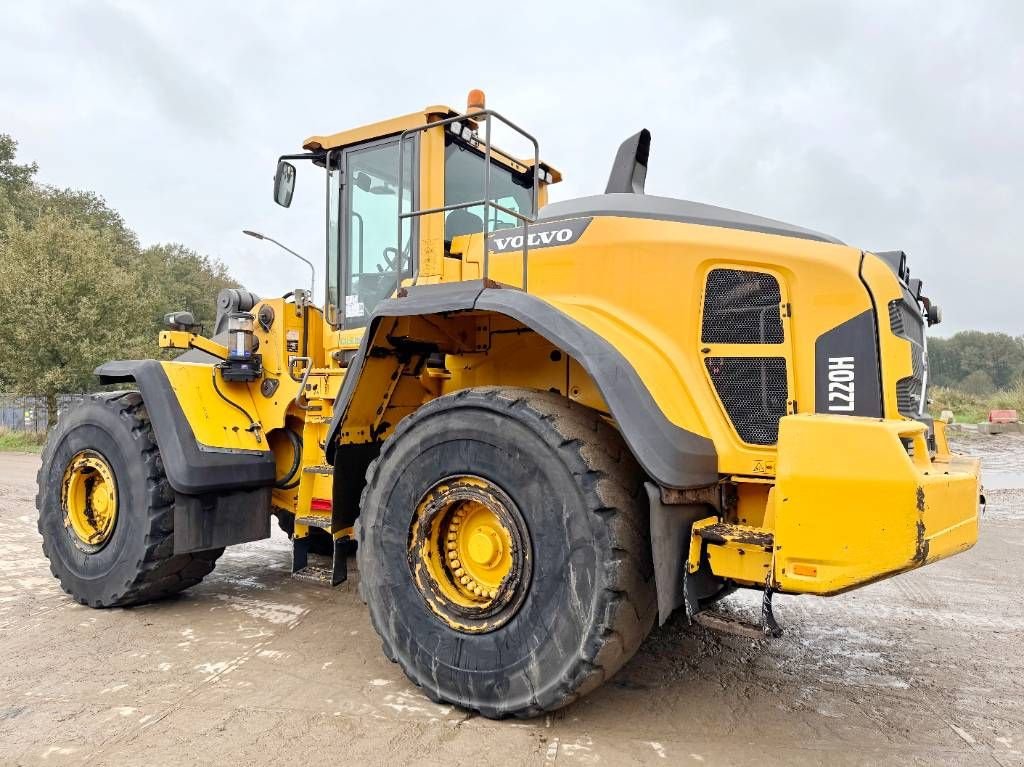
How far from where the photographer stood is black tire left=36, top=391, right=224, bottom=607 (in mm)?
4434

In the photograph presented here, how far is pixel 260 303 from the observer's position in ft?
16.8

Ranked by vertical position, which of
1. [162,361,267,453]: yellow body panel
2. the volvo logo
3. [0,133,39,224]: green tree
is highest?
[0,133,39,224]: green tree

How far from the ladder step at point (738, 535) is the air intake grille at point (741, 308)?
78 cm

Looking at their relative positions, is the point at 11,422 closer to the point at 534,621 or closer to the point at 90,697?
the point at 90,697

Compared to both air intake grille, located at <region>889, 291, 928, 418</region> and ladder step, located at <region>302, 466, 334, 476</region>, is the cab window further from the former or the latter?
air intake grille, located at <region>889, 291, 928, 418</region>

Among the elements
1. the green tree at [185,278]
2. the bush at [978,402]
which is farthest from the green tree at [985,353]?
the green tree at [185,278]

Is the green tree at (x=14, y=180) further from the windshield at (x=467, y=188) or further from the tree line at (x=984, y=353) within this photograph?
the tree line at (x=984, y=353)

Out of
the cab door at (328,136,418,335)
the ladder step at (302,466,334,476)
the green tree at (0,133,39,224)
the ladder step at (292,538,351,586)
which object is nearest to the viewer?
the ladder step at (292,538,351,586)

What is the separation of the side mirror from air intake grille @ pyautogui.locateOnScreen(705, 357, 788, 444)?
3151 millimetres

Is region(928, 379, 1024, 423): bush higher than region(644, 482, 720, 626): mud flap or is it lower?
higher

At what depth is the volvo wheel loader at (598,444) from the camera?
2.71 m

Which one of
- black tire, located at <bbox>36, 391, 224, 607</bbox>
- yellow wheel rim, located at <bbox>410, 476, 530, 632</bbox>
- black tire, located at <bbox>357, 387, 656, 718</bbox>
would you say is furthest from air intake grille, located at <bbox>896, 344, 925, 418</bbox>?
black tire, located at <bbox>36, 391, 224, 607</bbox>

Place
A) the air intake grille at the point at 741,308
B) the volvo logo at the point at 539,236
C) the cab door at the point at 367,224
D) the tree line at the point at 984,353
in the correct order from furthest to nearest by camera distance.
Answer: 1. the tree line at the point at 984,353
2. the cab door at the point at 367,224
3. the volvo logo at the point at 539,236
4. the air intake grille at the point at 741,308

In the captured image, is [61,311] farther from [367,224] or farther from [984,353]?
[984,353]
